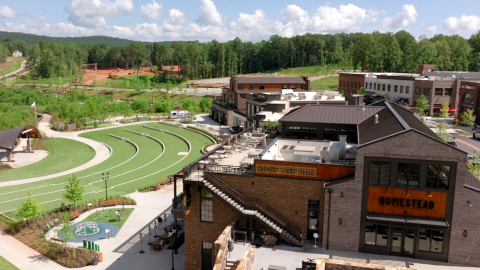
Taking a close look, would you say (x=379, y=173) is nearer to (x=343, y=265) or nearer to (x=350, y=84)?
(x=343, y=265)

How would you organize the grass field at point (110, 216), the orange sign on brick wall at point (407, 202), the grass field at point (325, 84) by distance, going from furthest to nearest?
the grass field at point (325, 84)
the grass field at point (110, 216)
the orange sign on brick wall at point (407, 202)

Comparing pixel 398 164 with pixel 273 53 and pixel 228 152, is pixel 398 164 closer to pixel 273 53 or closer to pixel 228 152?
pixel 228 152

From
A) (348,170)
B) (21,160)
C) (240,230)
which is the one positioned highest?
(348,170)

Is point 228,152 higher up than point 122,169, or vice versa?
point 228,152

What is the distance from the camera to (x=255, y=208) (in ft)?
78.0

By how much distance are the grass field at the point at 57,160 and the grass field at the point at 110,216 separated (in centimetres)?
1858

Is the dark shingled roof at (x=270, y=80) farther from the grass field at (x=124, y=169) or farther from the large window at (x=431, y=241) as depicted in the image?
the large window at (x=431, y=241)

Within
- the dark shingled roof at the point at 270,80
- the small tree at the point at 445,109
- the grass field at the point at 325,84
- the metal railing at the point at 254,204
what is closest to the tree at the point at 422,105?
the small tree at the point at 445,109

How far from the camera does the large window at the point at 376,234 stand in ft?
72.7

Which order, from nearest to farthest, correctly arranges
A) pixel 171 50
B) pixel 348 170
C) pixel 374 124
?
1. pixel 348 170
2. pixel 374 124
3. pixel 171 50

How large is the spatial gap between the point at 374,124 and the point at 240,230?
12.1 m

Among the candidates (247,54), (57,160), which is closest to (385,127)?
(57,160)

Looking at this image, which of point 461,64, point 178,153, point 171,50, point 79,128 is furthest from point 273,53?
point 178,153

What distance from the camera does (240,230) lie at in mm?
23828
